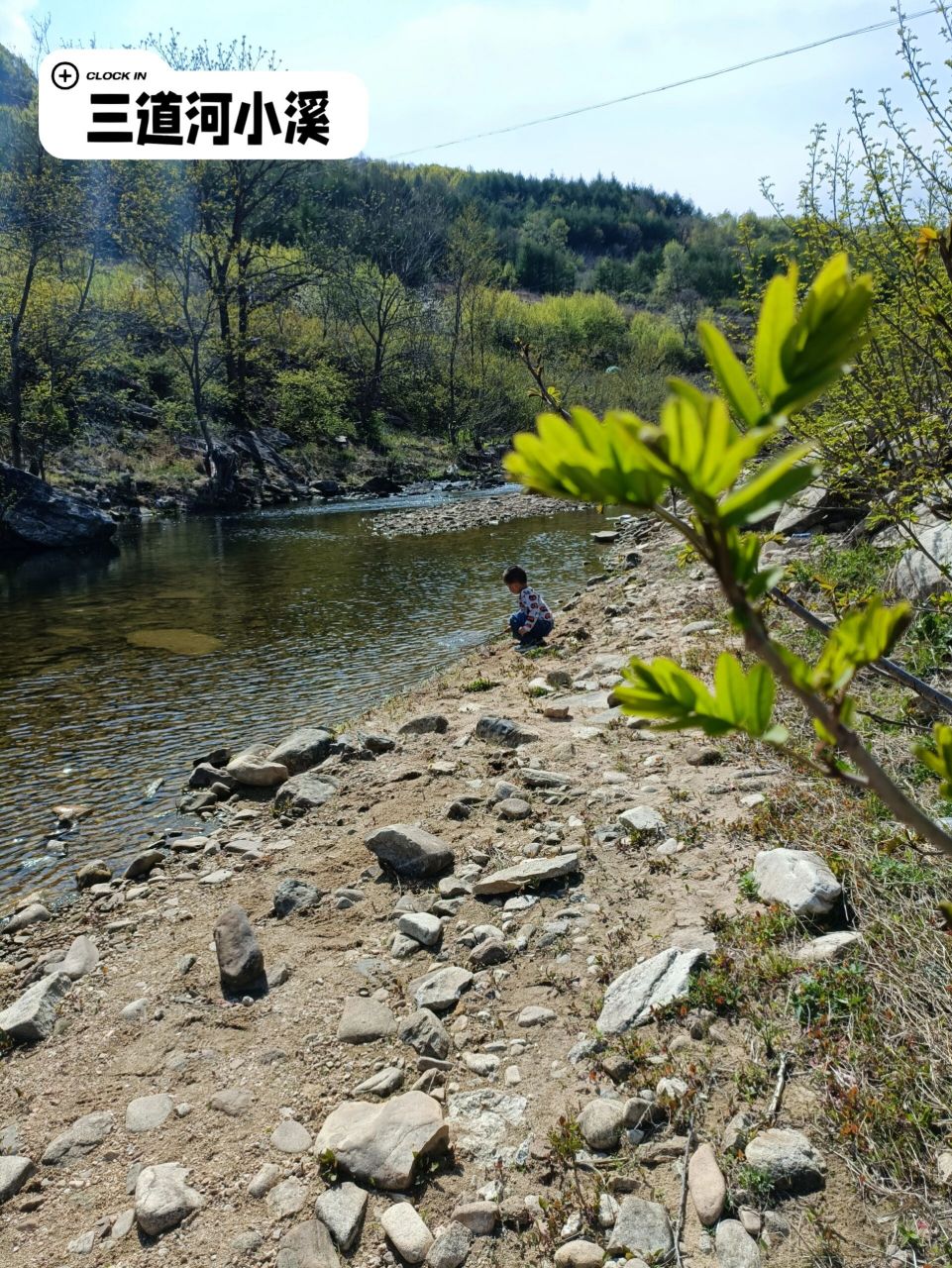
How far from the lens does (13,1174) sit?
3414 millimetres

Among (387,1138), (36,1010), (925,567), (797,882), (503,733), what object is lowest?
(36,1010)

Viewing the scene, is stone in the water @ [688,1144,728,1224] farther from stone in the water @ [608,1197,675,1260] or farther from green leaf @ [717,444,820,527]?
green leaf @ [717,444,820,527]

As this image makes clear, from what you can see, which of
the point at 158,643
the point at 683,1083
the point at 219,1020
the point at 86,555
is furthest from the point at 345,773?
the point at 86,555

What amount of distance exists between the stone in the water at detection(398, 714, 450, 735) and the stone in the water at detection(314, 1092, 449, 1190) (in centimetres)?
453

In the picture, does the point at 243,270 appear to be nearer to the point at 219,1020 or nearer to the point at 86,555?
the point at 86,555

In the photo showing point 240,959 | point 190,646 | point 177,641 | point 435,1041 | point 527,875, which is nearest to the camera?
point 435,1041

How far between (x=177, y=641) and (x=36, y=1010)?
843 centimetres

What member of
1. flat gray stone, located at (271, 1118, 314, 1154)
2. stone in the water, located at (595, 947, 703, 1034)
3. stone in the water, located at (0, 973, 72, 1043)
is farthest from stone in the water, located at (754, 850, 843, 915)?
stone in the water, located at (0, 973, 72, 1043)

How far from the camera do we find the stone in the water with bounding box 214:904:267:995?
4395mm

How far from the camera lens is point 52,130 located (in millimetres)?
21312

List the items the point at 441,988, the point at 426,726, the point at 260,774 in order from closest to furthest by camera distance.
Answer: the point at 441,988 → the point at 260,774 → the point at 426,726

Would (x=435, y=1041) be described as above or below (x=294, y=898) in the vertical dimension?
above

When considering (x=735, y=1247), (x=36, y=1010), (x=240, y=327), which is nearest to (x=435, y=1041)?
(x=735, y=1247)

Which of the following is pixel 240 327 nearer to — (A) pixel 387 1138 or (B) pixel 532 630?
(B) pixel 532 630
